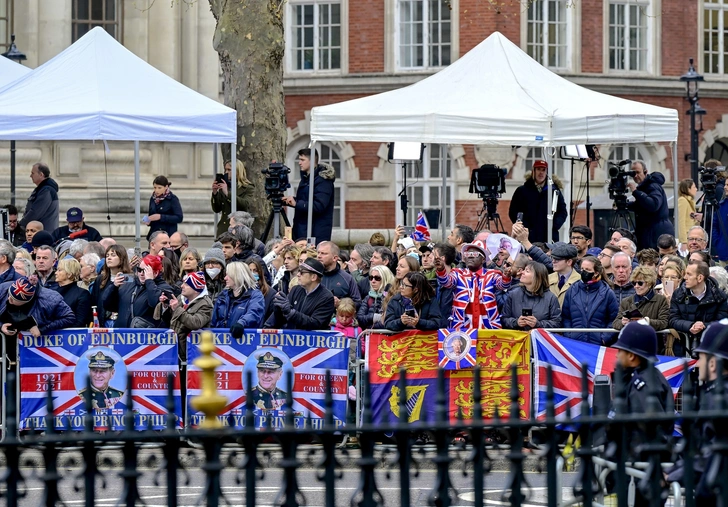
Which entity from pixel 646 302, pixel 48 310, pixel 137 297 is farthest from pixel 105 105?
pixel 646 302

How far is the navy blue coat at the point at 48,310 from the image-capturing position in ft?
39.6

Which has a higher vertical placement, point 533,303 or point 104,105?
point 104,105

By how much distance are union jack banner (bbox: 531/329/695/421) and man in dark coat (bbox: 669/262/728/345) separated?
1.34ft

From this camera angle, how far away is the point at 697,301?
11820mm

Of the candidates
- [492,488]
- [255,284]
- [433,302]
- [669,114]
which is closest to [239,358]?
[255,284]

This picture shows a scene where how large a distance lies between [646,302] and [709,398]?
6667 mm

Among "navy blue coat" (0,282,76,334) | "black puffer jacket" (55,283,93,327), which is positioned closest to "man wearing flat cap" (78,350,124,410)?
"navy blue coat" (0,282,76,334)

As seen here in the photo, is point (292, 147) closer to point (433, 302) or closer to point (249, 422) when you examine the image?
point (433, 302)

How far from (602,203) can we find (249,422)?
2746cm

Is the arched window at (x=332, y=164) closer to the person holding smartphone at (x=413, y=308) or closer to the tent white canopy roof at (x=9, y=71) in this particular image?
the tent white canopy roof at (x=9, y=71)

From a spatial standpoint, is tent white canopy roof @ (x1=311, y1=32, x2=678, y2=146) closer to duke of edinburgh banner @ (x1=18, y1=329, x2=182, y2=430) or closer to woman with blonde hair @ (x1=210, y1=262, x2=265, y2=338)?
woman with blonde hair @ (x1=210, y1=262, x2=265, y2=338)

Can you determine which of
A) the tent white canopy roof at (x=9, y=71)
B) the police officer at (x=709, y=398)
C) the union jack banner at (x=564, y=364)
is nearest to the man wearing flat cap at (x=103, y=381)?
the union jack banner at (x=564, y=364)

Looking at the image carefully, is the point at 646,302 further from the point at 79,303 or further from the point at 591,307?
the point at 79,303

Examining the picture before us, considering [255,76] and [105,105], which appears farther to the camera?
[255,76]
